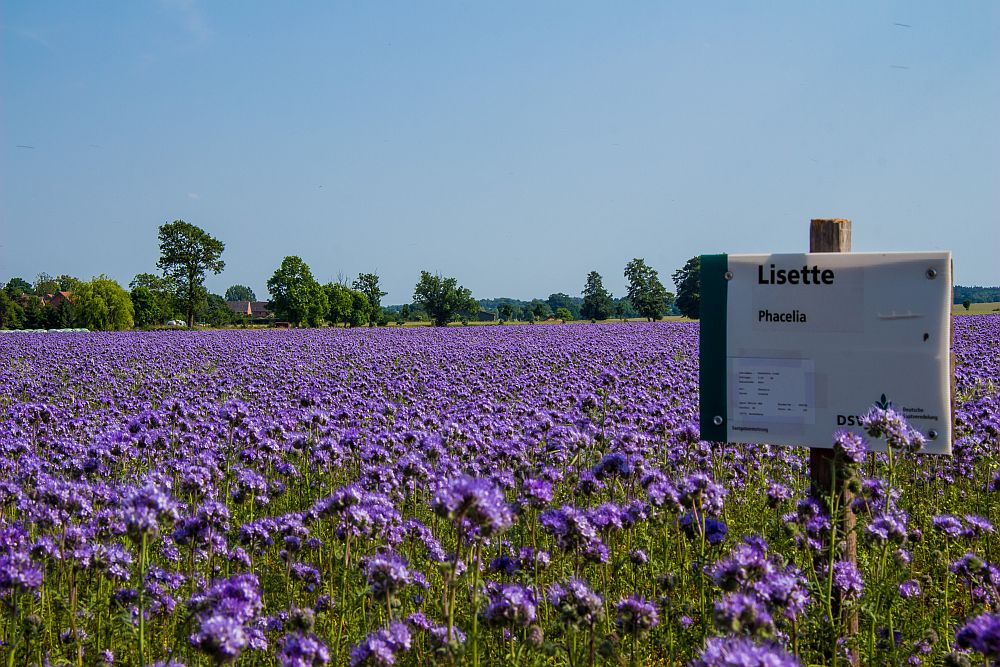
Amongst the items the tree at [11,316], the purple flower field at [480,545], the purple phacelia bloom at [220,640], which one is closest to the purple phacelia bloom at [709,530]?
the purple flower field at [480,545]

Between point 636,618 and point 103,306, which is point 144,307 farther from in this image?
point 636,618

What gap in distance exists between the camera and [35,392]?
36.9 feet

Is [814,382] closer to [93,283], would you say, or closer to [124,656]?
[124,656]

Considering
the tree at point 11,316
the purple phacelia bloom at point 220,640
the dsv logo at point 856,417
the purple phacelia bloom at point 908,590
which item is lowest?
the purple phacelia bloom at point 908,590

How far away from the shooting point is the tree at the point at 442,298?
8662 centimetres

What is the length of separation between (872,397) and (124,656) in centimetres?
403

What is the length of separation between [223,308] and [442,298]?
91.0ft

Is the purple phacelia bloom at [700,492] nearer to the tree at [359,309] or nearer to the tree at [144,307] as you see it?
the tree at [144,307]

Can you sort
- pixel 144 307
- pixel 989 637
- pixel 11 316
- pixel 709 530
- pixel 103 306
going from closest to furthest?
1. pixel 989 637
2. pixel 709 530
3. pixel 103 306
4. pixel 144 307
5. pixel 11 316

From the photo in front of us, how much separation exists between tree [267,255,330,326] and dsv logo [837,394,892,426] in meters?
72.1

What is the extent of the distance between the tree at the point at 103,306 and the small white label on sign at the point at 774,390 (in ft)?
216

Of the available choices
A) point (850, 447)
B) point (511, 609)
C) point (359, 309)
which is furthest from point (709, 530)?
point (359, 309)

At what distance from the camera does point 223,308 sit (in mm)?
88812

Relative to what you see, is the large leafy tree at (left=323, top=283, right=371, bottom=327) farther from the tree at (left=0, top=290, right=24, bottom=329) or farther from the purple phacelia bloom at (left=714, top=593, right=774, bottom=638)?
the purple phacelia bloom at (left=714, top=593, right=774, bottom=638)
